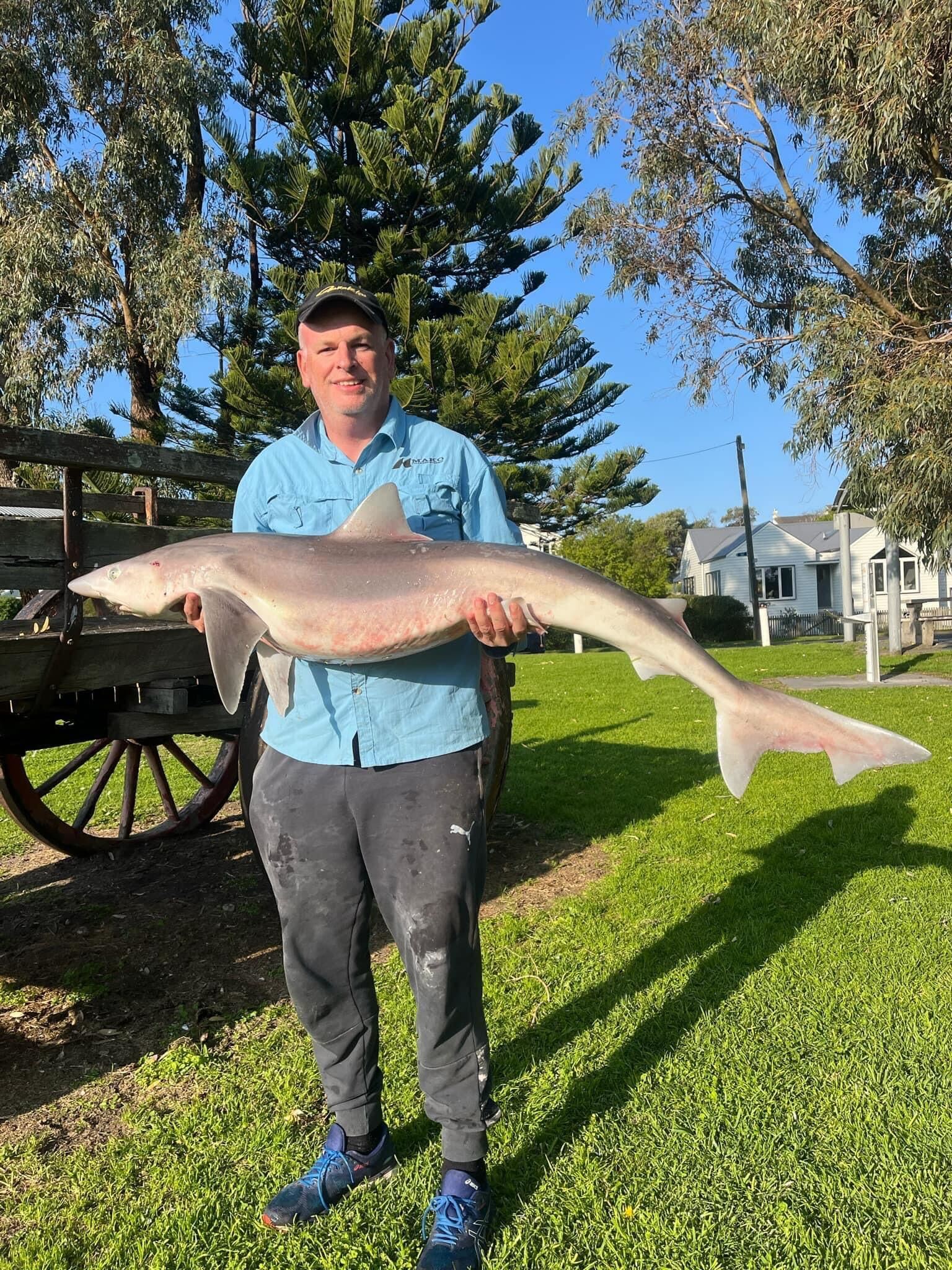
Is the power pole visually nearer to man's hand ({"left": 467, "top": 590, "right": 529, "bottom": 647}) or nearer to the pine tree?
the pine tree

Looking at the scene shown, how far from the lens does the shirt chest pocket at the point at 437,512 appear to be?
8.96 ft

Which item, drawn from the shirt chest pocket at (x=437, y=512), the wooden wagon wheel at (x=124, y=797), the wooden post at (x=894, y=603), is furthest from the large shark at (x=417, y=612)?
the wooden post at (x=894, y=603)

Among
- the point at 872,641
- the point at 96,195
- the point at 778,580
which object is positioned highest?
the point at 96,195

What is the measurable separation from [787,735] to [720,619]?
108 feet

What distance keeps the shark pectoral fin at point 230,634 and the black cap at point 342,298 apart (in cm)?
88

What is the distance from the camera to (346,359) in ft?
8.75

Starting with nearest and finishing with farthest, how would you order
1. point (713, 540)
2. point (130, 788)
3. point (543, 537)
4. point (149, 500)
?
point (149, 500) < point (130, 788) < point (543, 537) < point (713, 540)

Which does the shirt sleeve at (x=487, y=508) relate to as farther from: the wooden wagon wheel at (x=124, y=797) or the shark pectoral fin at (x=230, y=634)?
the wooden wagon wheel at (x=124, y=797)

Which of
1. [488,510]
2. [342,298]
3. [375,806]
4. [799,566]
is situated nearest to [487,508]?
[488,510]

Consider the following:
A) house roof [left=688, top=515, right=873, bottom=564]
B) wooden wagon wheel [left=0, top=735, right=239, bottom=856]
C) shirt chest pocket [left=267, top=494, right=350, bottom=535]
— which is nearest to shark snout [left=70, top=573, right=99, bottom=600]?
shirt chest pocket [left=267, top=494, right=350, bottom=535]

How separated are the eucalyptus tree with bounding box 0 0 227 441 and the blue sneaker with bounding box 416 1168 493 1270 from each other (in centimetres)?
2248

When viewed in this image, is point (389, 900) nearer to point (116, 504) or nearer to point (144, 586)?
point (144, 586)

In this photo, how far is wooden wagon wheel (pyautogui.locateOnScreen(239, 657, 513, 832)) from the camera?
452 cm

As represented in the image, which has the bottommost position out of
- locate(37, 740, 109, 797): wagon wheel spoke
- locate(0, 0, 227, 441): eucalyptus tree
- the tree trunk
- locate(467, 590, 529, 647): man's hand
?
locate(37, 740, 109, 797): wagon wheel spoke
